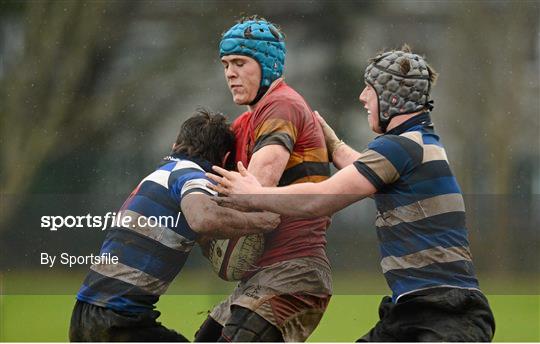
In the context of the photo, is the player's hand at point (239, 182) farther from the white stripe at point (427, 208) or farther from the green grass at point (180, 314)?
the green grass at point (180, 314)

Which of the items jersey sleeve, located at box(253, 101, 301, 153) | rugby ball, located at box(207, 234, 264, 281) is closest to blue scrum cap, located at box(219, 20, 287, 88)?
jersey sleeve, located at box(253, 101, 301, 153)

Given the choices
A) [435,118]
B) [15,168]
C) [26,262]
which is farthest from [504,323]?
[15,168]

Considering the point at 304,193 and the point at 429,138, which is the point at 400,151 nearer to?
the point at 429,138

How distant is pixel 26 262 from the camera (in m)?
4.70

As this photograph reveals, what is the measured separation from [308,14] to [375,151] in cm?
485

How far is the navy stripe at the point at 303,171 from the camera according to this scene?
420 centimetres

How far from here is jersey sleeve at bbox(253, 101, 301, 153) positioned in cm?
413

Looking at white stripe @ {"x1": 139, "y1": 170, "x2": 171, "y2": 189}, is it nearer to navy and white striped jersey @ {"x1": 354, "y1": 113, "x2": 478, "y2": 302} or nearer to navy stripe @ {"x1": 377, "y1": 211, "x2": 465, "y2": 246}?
navy and white striped jersey @ {"x1": 354, "y1": 113, "x2": 478, "y2": 302}

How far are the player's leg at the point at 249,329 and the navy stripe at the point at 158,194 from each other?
0.49 metres

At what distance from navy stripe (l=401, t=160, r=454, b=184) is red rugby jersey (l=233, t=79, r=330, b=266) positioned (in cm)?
56

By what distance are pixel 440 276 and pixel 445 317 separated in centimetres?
15

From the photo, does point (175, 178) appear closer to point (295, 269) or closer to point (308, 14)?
point (295, 269)

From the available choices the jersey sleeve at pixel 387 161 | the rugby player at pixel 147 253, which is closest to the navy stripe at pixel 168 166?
the rugby player at pixel 147 253

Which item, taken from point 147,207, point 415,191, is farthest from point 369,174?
point 147,207
